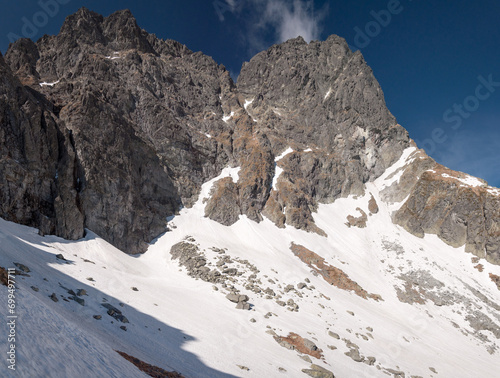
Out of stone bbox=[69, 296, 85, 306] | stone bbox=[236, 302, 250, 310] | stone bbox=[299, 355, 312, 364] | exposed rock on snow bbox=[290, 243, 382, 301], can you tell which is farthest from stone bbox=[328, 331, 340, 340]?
stone bbox=[69, 296, 85, 306]

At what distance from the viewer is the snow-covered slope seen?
40.9ft

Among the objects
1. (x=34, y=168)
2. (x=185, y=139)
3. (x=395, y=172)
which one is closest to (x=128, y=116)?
(x=185, y=139)

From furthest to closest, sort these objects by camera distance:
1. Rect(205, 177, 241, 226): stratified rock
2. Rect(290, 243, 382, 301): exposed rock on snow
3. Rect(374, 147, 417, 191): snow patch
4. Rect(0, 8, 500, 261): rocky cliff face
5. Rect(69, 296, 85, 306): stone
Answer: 1. Rect(374, 147, 417, 191): snow patch
2. Rect(205, 177, 241, 226): stratified rock
3. Rect(290, 243, 382, 301): exposed rock on snow
4. Rect(0, 8, 500, 261): rocky cliff face
5. Rect(69, 296, 85, 306): stone

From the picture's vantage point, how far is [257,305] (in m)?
30.7

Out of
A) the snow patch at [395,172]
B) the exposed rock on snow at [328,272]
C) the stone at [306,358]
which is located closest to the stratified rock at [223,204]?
the exposed rock on snow at [328,272]

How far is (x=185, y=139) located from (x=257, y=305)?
54438 millimetres

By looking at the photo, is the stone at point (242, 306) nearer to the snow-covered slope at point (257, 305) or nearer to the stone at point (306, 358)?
the snow-covered slope at point (257, 305)

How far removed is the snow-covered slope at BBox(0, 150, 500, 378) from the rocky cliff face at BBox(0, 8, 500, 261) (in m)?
5.54

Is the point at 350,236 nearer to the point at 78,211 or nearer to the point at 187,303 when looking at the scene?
the point at 187,303

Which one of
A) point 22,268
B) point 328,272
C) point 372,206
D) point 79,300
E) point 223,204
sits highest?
point 372,206

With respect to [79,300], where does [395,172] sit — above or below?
above

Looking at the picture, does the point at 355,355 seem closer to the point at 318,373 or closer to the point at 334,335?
the point at 334,335

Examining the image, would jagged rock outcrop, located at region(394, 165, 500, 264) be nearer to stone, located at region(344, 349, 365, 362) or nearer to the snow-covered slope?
the snow-covered slope

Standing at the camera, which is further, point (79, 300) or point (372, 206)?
point (372, 206)
